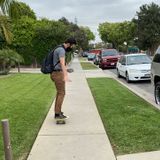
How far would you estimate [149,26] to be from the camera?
7712 centimetres

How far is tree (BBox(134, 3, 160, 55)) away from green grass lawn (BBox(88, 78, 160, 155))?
6490cm

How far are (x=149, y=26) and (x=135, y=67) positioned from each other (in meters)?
57.9

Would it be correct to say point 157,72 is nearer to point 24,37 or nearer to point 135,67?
point 135,67

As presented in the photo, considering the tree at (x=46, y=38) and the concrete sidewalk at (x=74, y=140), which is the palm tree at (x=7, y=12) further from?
the tree at (x=46, y=38)

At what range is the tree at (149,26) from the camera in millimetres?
76688

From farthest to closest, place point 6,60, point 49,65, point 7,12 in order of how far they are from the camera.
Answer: point 6,60, point 7,12, point 49,65

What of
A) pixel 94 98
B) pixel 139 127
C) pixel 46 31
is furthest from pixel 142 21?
pixel 139 127

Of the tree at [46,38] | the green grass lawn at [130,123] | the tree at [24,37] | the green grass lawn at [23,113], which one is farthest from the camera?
the tree at [24,37]

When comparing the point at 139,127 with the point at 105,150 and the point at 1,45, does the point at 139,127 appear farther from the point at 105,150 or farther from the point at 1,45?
the point at 1,45

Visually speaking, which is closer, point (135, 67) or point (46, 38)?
point (135, 67)

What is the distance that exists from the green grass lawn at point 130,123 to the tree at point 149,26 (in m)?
64.9

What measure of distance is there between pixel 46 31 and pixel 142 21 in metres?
45.6

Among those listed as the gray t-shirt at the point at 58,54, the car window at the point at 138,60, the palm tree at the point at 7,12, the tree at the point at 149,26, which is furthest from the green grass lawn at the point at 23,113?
the tree at the point at 149,26

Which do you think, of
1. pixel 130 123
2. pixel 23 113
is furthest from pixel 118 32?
pixel 130 123
